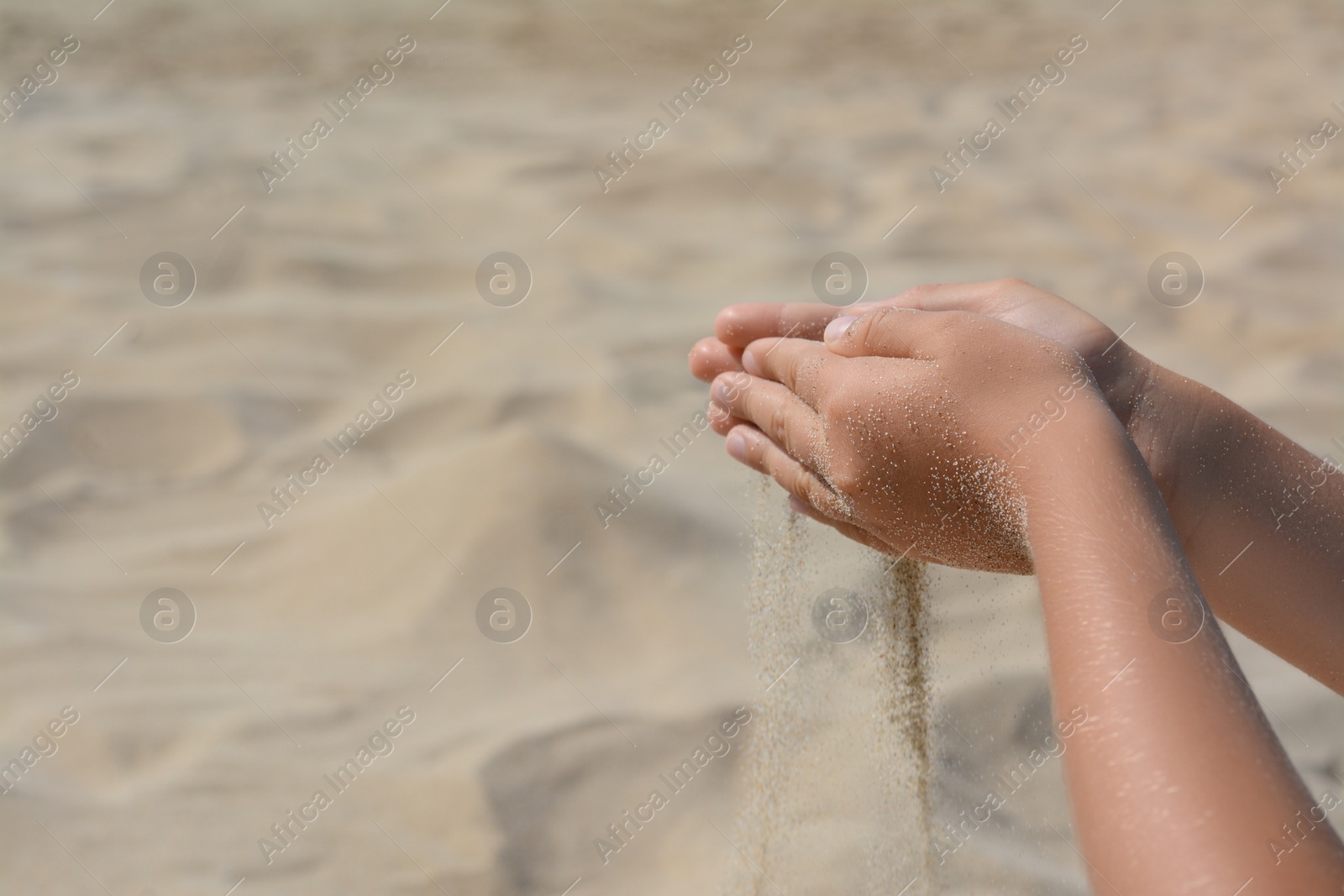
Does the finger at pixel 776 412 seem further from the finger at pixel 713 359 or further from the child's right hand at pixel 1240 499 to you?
the child's right hand at pixel 1240 499

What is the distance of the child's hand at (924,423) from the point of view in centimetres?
101

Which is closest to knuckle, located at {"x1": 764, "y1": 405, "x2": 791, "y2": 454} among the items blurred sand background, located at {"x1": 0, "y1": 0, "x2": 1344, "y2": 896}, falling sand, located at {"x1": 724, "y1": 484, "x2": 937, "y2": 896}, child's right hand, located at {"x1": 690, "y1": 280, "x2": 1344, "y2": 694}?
falling sand, located at {"x1": 724, "y1": 484, "x2": 937, "y2": 896}

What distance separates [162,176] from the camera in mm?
3266

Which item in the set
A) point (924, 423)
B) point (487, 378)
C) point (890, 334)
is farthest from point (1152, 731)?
point (487, 378)

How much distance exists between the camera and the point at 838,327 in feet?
4.26

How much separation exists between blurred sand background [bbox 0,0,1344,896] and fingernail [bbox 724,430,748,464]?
1.37ft

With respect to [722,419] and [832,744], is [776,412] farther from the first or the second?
[832,744]

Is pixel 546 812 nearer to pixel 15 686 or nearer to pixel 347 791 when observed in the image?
pixel 347 791

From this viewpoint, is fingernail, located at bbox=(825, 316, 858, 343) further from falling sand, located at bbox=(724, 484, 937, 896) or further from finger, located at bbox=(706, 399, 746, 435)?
falling sand, located at bbox=(724, 484, 937, 896)

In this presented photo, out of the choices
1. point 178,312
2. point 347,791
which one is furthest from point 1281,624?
point 178,312

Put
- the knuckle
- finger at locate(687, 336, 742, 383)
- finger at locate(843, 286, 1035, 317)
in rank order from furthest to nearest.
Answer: finger at locate(687, 336, 742, 383)
finger at locate(843, 286, 1035, 317)
the knuckle

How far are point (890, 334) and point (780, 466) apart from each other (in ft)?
0.91

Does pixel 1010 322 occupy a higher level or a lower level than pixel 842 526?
higher

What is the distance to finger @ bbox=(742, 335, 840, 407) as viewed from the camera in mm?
1297
